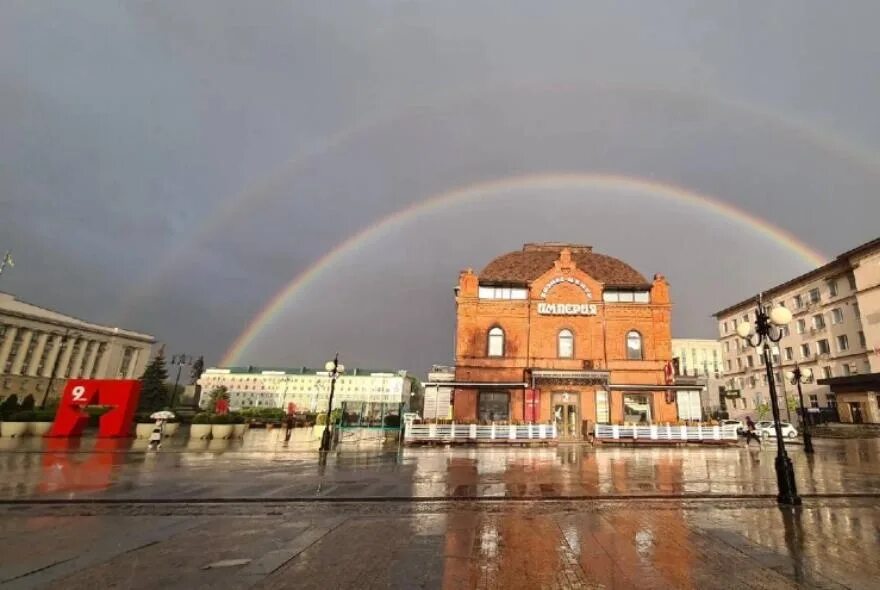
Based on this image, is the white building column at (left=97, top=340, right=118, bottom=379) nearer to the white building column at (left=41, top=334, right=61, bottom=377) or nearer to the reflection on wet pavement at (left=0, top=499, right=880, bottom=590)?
the white building column at (left=41, top=334, right=61, bottom=377)

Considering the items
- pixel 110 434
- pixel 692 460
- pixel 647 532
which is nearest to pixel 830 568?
pixel 647 532

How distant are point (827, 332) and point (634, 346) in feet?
118

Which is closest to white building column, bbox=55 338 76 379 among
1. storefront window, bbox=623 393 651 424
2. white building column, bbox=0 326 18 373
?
white building column, bbox=0 326 18 373

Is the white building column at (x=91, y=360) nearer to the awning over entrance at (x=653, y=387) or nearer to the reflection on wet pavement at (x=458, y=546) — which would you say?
the awning over entrance at (x=653, y=387)

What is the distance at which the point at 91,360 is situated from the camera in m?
95.9

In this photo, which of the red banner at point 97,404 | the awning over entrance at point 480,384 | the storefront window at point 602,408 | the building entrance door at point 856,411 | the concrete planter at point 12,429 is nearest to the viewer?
the red banner at point 97,404

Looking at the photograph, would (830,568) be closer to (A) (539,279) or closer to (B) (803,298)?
(A) (539,279)

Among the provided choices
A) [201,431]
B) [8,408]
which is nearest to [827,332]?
[201,431]

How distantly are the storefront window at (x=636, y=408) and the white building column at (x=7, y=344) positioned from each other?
10299 centimetres

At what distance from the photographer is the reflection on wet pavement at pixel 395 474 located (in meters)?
10.5

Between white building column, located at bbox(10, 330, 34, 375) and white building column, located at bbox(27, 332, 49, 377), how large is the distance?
1.51 meters

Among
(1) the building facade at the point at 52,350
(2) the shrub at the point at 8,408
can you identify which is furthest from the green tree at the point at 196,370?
(2) the shrub at the point at 8,408

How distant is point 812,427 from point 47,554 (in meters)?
55.6

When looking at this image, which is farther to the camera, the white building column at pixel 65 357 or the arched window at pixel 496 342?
the white building column at pixel 65 357
